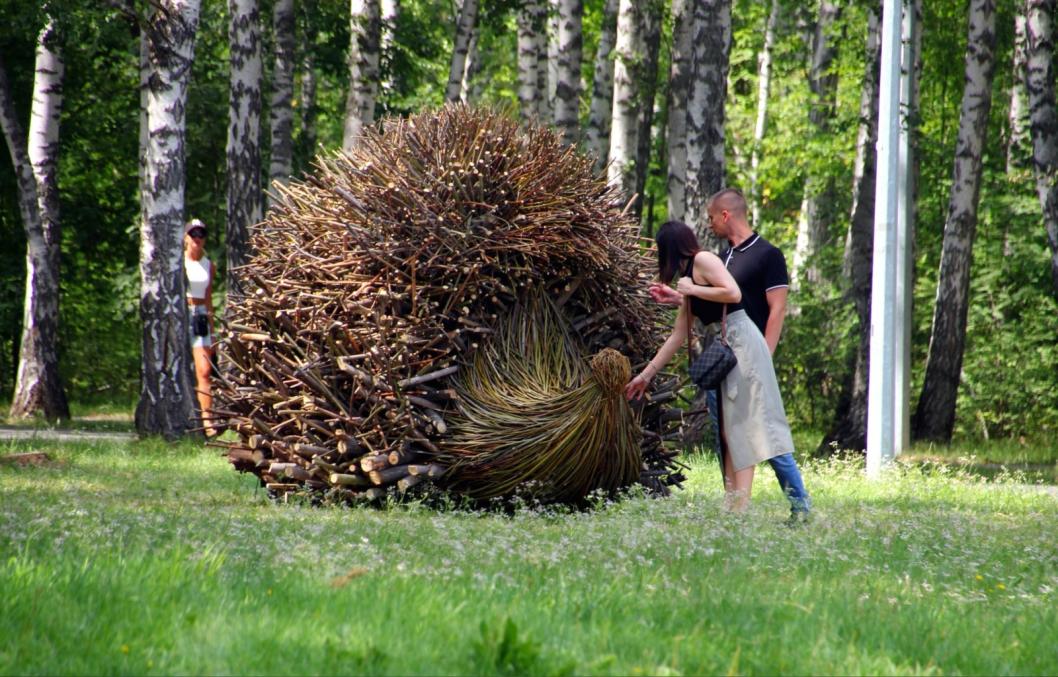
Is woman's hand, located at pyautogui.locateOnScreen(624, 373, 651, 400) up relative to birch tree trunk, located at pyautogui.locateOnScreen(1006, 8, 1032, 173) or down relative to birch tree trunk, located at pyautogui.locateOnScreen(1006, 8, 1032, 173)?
down

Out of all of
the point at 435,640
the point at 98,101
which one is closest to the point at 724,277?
the point at 435,640

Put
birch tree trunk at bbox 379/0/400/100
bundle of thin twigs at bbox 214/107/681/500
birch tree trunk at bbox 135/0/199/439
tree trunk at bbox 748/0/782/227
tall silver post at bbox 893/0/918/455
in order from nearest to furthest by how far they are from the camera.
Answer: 1. bundle of thin twigs at bbox 214/107/681/500
2. birch tree trunk at bbox 135/0/199/439
3. tall silver post at bbox 893/0/918/455
4. birch tree trunk at bbox 379/0/400/100
5. tree trunk at bbox 748/0/782/227

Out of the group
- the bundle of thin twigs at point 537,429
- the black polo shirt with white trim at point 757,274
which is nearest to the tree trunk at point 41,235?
the bundle of thin twigs at point 537,429

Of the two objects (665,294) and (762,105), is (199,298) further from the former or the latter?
(762,105)

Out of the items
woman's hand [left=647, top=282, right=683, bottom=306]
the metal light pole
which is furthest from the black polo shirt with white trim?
the metal light pole

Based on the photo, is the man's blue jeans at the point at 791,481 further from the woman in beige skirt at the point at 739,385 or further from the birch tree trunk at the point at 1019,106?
the birch tree trunk at the point at 1019,106

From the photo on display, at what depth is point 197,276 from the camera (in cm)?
1527

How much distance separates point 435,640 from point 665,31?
113ft

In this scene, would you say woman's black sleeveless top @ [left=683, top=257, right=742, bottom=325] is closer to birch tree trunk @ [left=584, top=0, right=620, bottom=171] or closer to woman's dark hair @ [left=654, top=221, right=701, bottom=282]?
woman's dark hair @ [left=654, top=221, right=701, bottom=282]

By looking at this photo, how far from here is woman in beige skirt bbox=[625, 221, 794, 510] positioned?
8.38 m

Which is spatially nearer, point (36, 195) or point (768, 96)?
point (36, 195)

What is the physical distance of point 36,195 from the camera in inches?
793

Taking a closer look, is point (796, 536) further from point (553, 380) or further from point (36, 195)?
point (36, 195)

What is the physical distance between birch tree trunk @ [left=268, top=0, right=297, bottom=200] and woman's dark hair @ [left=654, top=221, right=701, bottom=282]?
38.0 ft
